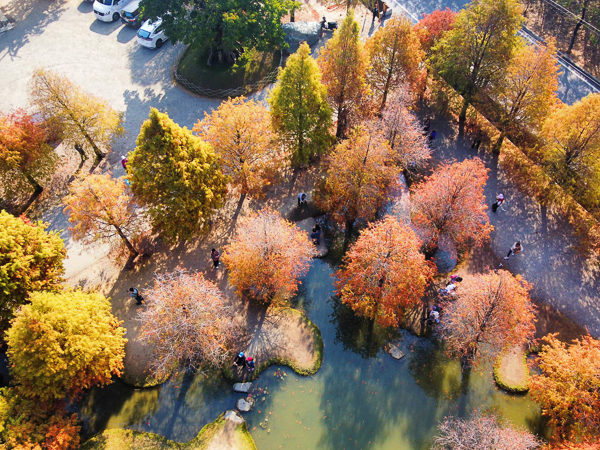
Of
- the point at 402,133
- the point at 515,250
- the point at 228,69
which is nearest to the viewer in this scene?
the point at 515,250

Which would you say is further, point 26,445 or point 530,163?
point 530,163

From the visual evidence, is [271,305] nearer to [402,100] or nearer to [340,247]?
Result: [340,247]

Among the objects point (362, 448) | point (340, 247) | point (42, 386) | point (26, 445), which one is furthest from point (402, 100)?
point (26, 445)

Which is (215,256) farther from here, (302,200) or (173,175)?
(302,200)

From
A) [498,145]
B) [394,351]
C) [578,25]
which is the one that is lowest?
[394,351]

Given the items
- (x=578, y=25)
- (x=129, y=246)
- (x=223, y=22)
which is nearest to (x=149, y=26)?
(x=223, y=22)
